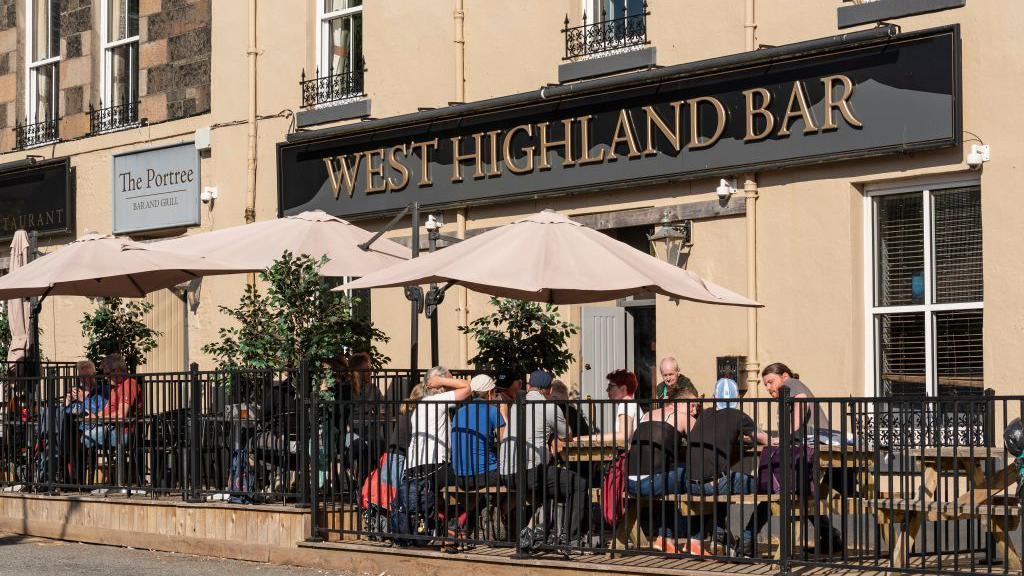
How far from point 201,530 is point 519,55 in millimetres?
6585

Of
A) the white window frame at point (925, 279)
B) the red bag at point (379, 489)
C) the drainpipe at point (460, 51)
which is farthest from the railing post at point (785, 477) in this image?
the drainpipe at point (460, 51)

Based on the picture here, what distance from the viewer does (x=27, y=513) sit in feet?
43.7

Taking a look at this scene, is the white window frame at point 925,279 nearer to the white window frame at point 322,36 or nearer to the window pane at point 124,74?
the white window frame at point 322,36

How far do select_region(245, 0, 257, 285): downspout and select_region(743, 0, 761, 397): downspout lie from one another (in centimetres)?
698

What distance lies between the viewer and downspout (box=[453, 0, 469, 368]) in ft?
54.7

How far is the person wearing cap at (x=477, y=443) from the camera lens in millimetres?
10242

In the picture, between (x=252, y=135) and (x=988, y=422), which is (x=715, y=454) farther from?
(x=252, y=135)

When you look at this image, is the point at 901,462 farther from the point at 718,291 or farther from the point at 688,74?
the point at 688,74

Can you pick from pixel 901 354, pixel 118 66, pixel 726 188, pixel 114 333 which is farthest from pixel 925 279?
pixel 118 66

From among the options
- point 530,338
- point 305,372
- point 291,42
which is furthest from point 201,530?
point 291,42

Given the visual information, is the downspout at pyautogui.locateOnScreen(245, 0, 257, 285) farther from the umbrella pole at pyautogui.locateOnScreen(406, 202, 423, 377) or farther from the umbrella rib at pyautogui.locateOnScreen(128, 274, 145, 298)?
the umbrella pole at pyautogui.locateOnScreen(406, 202, 423, 377)

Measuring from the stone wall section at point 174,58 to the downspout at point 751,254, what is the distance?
7.99 metres

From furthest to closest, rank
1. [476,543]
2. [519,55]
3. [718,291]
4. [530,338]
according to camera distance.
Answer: [519,55] → [530,338] → [718,291] → [476,543]

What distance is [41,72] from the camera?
2223cm
